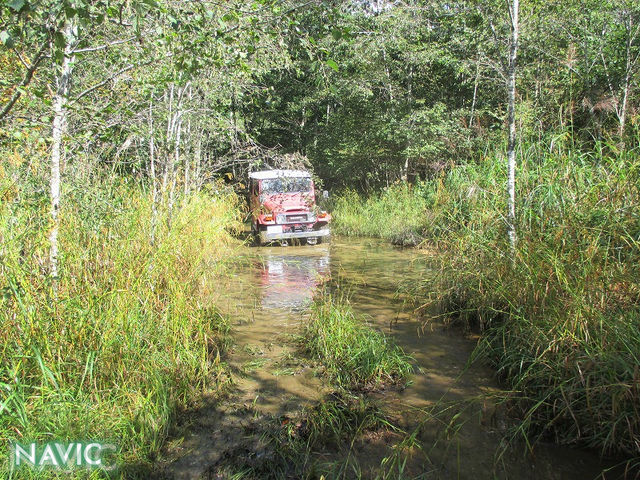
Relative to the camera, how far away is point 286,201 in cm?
1171

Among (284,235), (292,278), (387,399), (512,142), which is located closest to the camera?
(387,399)

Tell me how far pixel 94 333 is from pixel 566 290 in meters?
3.08

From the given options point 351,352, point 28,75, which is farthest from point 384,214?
point 28,75

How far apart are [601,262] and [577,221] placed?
40cm

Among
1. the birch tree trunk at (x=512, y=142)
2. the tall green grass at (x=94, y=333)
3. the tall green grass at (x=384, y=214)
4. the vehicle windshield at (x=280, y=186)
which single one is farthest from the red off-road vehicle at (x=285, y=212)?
the tall green grass at (x=94, y=333)

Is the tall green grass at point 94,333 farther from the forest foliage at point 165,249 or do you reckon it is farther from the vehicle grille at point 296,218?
the vehicle grille at point 296,218

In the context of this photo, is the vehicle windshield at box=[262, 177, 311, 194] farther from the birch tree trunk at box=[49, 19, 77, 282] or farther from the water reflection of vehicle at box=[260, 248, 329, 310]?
the birch tree trunk at box=[49, 19, 77, 282]

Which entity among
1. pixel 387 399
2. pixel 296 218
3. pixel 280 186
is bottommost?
pixel 387 399

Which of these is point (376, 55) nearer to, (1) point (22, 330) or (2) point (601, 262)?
(2) point (601, 262)

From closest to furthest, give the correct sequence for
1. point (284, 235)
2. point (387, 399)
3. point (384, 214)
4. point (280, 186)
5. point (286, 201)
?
1. point (387, 399)
2. point (284, 235)
3. point (286, 201)
4. point (280, 186)
5. point (384, 214)

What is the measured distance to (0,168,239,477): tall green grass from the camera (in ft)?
8.23

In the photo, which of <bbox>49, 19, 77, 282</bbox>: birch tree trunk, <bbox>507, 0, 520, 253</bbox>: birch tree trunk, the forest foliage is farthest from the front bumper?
<bbox>49, 19, 77, 282</bbox>: birch tree trunk

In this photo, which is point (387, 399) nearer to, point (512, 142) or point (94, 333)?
point (94, 333)

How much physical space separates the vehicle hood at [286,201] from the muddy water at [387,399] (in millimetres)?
5250
